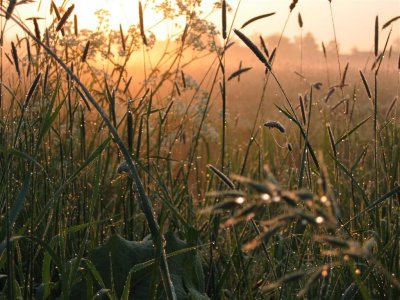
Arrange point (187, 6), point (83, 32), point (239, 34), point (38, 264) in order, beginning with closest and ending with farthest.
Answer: point (239, 34)
point (38, 264)
point (187, 6)
point (83, 32)

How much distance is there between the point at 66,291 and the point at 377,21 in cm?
122

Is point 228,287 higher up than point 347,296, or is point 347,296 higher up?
point 347,296

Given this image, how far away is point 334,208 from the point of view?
64 cm

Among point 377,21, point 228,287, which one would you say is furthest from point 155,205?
point 377,21

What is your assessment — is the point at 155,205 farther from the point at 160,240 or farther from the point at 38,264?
the point at 160,240

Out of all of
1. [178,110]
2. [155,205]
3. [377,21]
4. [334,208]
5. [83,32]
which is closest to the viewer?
[334,208]

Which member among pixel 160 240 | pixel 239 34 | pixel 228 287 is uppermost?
pixel 239 34

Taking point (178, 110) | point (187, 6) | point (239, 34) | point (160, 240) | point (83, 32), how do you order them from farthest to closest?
1. point (178, 110)
2. point (83, 32)
3. point (187, 6)
4. point (239, 34)
5. point (160, 240)

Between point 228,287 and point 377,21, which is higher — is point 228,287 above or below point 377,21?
below

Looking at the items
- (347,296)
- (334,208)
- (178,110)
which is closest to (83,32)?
(178,110)

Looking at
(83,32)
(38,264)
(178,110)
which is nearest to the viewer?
(38,264)

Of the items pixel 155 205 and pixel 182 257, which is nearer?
pixel 182 257

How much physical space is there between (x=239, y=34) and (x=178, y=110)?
287 centimetres

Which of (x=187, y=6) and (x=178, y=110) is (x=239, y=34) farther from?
(x=178, y=110)
